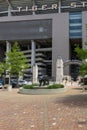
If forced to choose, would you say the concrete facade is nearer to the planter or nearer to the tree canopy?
the tree canopy

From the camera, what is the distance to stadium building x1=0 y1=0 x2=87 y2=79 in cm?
11156

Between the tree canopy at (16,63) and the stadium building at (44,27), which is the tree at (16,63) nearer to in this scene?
the tree canopy at (16,63)

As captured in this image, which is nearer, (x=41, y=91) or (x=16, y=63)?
(x=41, y=91)

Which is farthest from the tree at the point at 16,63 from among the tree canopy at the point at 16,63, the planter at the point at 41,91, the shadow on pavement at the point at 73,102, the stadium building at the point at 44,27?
the stadium building at the point at 44,27

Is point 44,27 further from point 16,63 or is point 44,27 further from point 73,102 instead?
point 73,102

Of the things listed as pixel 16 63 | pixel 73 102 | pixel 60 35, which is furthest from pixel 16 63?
pixel 60 35

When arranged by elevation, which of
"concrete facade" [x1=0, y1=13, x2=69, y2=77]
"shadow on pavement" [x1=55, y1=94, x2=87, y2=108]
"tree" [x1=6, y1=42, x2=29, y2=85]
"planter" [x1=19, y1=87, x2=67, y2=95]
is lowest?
"planter" [x1=19, y1=87, x2=67, y2=95]

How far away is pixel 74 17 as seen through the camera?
11156 cm

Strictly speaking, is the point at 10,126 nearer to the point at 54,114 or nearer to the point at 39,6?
the point at 54,114

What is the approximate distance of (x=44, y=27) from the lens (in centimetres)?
11406

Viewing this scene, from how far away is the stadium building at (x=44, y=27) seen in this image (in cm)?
11156

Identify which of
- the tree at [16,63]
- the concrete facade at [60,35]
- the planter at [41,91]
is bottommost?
the planter at [41,91]

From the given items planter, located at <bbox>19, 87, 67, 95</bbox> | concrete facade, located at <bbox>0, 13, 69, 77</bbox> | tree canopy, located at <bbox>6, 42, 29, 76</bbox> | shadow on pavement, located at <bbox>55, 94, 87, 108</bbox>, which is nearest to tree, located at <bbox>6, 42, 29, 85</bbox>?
tree canopy, located at <bbox>6, 42, 29, 76</bbox>

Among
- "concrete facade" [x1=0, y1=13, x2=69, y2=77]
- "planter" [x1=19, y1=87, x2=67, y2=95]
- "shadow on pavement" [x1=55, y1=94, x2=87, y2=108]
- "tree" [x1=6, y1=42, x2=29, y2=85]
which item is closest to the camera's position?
"shadow on pavement" [x1=55, y1=94, x2=87, y2=108]
